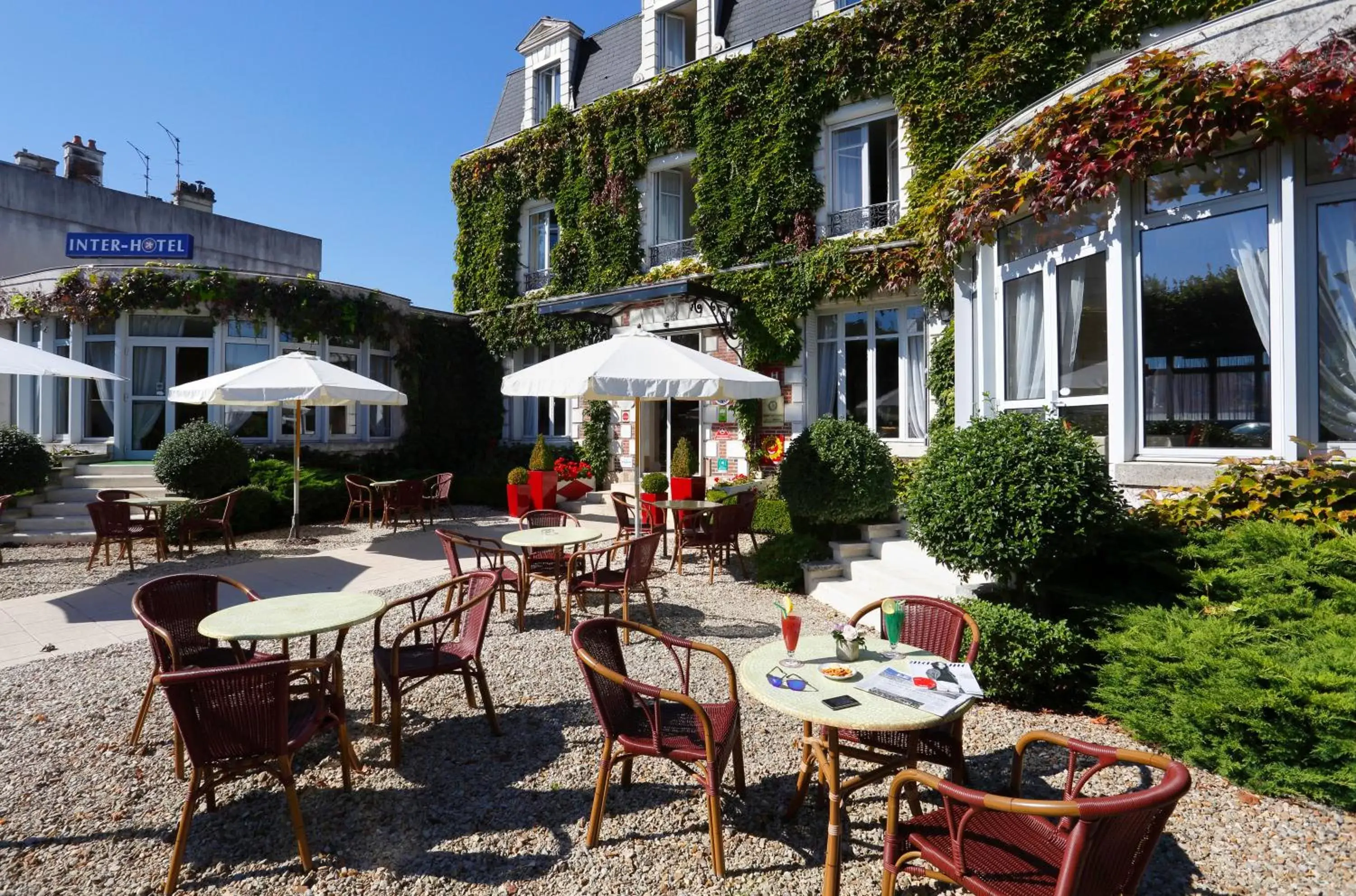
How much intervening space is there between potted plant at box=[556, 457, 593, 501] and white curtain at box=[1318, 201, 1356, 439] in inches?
399

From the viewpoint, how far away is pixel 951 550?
471 cm

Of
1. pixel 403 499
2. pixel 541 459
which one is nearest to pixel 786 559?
pixel 403 499

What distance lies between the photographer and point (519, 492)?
12.3m

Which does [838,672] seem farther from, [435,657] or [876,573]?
[876,573]

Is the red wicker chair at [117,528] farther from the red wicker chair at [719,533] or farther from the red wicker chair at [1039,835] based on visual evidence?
Result: the red wicker chair at [1039,835]

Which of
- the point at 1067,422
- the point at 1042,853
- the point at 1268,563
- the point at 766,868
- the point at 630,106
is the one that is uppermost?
the point at 630,106

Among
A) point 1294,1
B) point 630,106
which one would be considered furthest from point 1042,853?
point 630,106

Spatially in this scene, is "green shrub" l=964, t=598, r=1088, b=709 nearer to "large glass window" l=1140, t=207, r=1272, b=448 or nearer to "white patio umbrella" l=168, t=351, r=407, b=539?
"large glass window" l=1140, t=207, r=1272, b=448

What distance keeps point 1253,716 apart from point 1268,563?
1.26 meters

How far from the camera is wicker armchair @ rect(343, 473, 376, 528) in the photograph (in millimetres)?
11328

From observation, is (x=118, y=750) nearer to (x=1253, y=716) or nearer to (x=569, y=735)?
(x=569, y=735)

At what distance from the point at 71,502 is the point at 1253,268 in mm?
14770

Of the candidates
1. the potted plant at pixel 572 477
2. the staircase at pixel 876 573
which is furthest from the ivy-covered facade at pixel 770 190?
the staircase at pixel 876 573

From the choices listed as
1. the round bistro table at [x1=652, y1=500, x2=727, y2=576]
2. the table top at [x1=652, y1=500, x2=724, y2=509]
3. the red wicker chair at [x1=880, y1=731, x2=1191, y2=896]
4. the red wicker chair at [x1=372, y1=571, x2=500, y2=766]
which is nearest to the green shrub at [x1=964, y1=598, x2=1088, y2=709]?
the red wicker chair at [x1=880, y1=731, x2=1191, y2=896]
